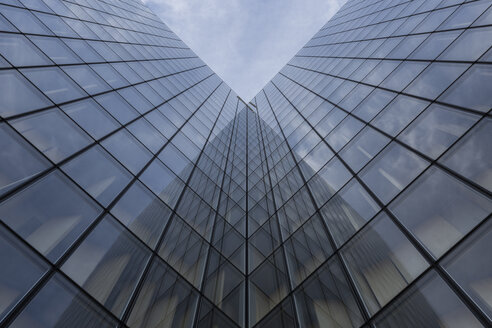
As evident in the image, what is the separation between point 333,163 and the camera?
13.6 m

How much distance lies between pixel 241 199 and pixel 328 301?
32.3 ft

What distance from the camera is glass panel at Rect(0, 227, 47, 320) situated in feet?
16.9

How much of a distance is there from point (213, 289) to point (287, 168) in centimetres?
991

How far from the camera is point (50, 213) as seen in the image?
681 centimetres

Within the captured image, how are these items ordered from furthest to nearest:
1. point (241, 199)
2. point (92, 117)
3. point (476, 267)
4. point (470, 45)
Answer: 1. point (241, 199)
2. point (92, 117)
3. point (470, 45)
4. point (476, 267)

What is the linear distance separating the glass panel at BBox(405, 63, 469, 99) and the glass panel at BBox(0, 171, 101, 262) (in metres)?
11.6

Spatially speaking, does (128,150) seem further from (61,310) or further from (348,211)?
(348,211)

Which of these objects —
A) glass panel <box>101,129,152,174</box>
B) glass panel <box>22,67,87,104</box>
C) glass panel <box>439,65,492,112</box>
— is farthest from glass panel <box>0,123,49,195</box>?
glass panel <box>439,65,492,112</box>

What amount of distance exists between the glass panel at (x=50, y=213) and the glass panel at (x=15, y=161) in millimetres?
264

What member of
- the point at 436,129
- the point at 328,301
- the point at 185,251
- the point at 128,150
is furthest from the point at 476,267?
the point at 128,150

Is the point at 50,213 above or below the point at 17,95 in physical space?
below

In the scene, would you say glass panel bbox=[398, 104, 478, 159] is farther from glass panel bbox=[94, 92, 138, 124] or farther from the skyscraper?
glass panel bbox=[94, 92, 138, 124]

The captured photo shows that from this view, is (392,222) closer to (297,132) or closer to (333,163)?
(333,163)

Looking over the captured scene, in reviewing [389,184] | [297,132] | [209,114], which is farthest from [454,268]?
[209,114]
